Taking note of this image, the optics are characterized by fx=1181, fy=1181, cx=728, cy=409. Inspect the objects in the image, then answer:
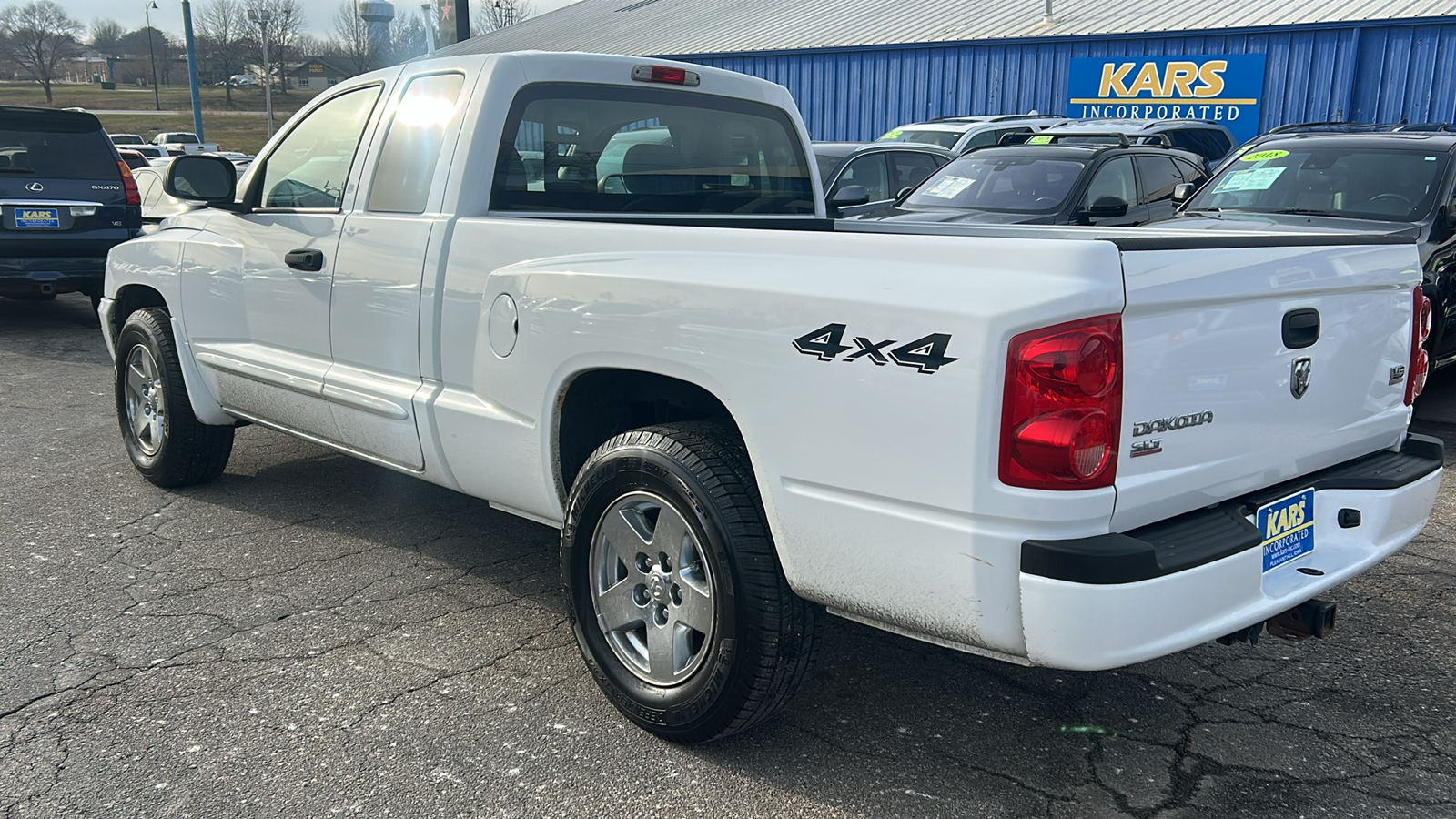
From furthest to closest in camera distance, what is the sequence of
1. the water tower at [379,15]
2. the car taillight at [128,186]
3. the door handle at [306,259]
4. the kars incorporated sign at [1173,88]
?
1. the water tower at [379,15]
2. the kars incorporated sign at [1173,88]
3. the car taillight at [128,186]
4. the door handle at [306,259]

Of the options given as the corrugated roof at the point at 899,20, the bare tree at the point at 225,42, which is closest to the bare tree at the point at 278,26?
the bare tree at the point at 225,42

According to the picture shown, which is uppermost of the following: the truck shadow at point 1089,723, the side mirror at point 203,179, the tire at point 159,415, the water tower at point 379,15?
the water tower at point 379,15

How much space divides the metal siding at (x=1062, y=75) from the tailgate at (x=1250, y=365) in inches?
626

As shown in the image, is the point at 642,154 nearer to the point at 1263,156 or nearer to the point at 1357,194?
the point at 1357,194

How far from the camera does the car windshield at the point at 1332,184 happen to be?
7102 mm

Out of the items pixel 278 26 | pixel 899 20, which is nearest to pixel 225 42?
pixel 278 26

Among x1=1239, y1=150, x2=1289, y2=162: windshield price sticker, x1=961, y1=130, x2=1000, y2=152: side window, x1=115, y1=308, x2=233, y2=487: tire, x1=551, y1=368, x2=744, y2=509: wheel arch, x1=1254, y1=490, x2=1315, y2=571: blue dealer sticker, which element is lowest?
x1=115, y1=308, x2=233, y2=487: tire

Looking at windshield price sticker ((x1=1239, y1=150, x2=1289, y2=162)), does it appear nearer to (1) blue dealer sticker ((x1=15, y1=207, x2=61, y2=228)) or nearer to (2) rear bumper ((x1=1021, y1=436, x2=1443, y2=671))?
(2) rear bumper ((x1=1021, y1=436, x2=1443, y2=671))

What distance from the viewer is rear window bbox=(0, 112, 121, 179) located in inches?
381

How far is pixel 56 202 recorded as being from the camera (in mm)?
9875

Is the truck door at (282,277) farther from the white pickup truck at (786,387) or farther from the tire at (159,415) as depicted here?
the tire at (159,415)

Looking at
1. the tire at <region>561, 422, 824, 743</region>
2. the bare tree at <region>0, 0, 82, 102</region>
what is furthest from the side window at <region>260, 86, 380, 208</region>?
the bare tree at <region>0, 0, 82, 102</region>

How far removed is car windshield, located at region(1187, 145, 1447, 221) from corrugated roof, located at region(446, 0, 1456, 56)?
11.0 metres

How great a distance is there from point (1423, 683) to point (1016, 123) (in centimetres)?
1268
